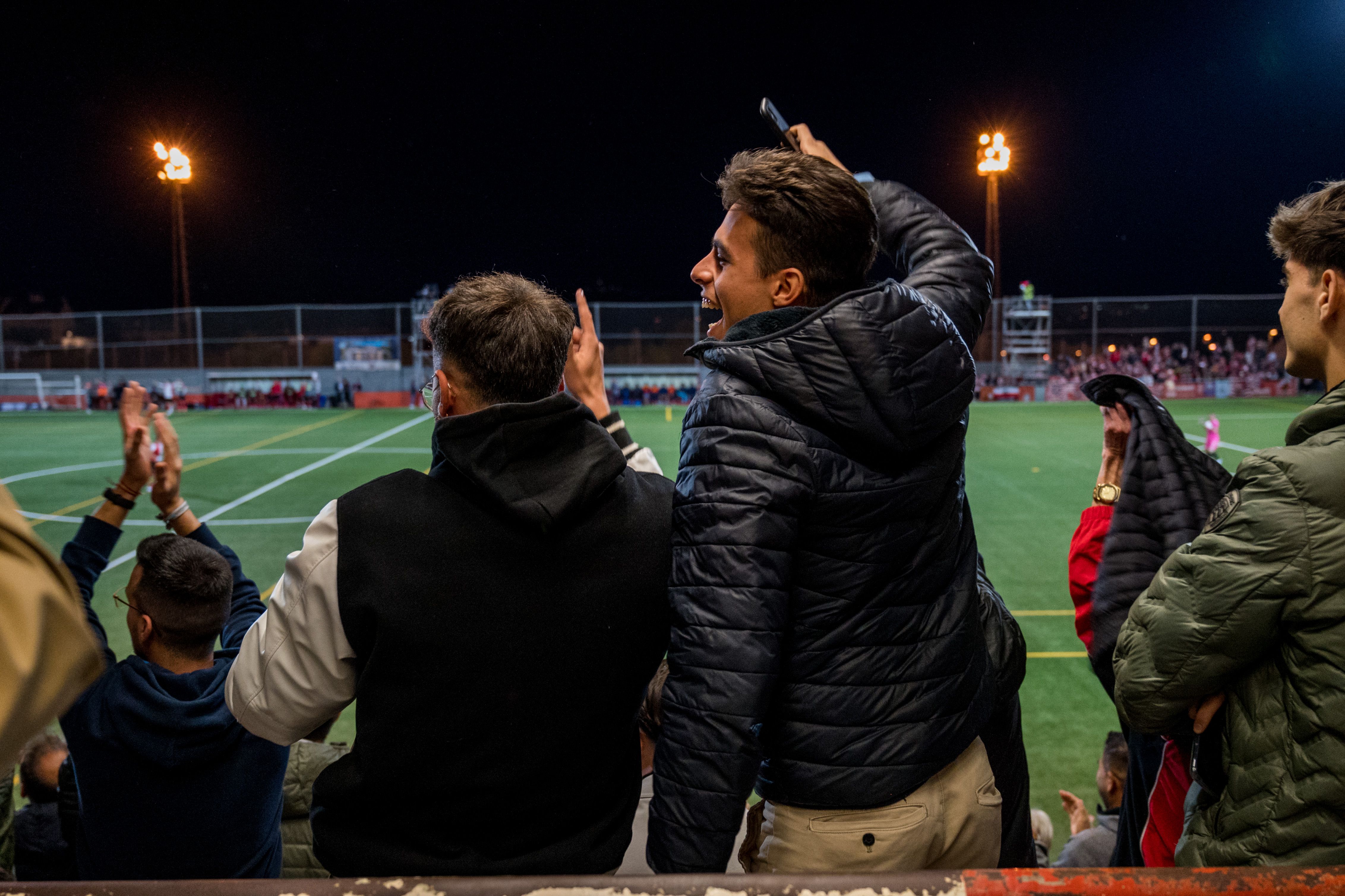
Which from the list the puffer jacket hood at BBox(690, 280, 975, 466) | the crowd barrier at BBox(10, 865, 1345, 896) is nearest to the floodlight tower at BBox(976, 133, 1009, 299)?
the puffer jacket hood at BBox(690, 280, 975, 466)

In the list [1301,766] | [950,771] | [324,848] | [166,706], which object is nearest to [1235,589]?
[1301,766]

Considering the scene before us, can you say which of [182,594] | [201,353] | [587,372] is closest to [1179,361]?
[587,372]

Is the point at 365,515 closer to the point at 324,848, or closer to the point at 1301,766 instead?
the point at 324,848

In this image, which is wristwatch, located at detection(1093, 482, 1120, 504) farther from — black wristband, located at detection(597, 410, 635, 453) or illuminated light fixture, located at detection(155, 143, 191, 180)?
illuminated light fixture, located at detection(155, 143, 191, 180)

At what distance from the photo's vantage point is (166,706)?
2.15 meters

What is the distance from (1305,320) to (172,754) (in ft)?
9.19

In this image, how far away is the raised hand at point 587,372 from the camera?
2.12 m

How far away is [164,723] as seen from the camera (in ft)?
7.00

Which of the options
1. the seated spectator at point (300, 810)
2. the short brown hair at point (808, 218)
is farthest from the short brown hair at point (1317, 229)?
the seated spectator at point (300, 810)

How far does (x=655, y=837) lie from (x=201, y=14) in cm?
3083

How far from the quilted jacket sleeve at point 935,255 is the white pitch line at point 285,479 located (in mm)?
5219

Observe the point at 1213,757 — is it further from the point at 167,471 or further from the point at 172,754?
Result: the point at 167,471

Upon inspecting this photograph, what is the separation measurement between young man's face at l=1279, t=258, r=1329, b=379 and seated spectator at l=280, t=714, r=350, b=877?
2906 mm

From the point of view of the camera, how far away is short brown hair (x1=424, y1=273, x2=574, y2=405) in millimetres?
1634
